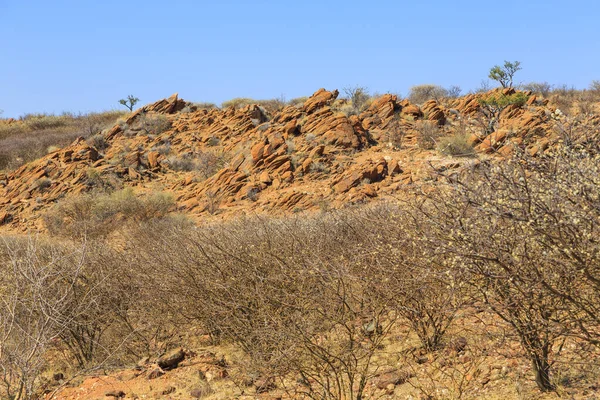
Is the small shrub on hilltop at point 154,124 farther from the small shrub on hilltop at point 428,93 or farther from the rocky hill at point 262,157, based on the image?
the small shrub on hilltop at point 428,93

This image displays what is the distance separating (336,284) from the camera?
612 centimetres

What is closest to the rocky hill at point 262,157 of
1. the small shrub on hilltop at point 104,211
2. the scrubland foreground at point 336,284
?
the scrubland foreground at point 336,284

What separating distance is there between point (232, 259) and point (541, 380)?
13.2 feet

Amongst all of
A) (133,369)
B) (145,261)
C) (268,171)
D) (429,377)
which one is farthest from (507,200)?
(268,171)

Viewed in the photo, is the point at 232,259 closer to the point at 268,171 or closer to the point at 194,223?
the point at 194,223

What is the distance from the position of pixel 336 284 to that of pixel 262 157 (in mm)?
16090

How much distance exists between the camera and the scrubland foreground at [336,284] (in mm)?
4242

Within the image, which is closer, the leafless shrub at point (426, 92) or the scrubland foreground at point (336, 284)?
the scrubland foreground at point (336, 284)

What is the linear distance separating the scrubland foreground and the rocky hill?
0.17m

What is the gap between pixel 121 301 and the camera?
344 inches

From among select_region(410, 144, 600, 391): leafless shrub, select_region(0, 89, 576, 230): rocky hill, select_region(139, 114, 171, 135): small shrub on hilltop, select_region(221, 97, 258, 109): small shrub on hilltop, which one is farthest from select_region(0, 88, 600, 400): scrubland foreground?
select_region(221, 97, 258, 109): small shrub on hilltop

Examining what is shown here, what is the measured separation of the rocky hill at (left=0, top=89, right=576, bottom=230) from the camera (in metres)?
19.4

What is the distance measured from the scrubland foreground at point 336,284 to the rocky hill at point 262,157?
17 cm

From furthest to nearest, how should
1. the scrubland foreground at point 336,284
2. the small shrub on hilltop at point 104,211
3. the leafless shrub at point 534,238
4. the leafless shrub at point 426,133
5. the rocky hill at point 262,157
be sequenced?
the leafless shrub at point 426,133, the small shrub on hilltop at point 104,211, the rocky hill at point 262,157, the scrubland foreground at point 336,284, the leafless shrub at point 534,238
